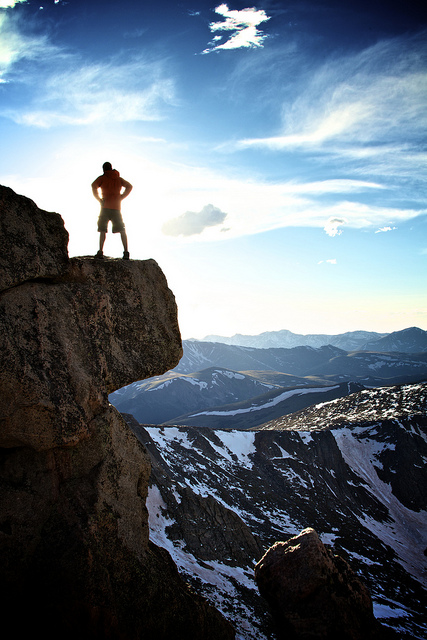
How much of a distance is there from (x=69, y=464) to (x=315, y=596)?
1003 centimetres

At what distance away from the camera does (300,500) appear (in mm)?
72938

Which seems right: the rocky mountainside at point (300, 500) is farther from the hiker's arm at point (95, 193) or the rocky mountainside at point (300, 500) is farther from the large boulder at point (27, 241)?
the hiker's arm at point (95, 193)

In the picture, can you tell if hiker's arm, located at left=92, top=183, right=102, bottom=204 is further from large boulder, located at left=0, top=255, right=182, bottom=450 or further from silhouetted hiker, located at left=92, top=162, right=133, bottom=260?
large boulder, located at left=0, top=255, right=182, bottom=450

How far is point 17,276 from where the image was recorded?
10258mm

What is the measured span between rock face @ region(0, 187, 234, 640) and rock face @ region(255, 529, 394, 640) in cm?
245

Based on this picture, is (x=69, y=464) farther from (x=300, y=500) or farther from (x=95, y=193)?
(x=300, y=500)

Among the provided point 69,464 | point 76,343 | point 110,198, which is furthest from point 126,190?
point 69,464

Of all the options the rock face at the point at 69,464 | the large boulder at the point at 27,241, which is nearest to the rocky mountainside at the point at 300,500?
the rock face at the point at 69,464

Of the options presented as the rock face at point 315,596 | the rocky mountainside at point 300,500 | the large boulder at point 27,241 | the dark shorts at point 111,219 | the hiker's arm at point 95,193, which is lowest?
the rocky mountainside at point 300,500

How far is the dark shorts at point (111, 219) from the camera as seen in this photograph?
14141mm

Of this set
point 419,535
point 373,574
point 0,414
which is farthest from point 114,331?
point 419,535

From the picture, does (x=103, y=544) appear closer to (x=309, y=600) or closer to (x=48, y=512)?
(x=48, y=512)

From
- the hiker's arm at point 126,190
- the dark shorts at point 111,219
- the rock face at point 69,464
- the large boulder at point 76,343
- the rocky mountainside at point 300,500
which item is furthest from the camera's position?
the rocky mountainside at point 300,500

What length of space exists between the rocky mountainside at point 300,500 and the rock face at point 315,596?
1209 cm
